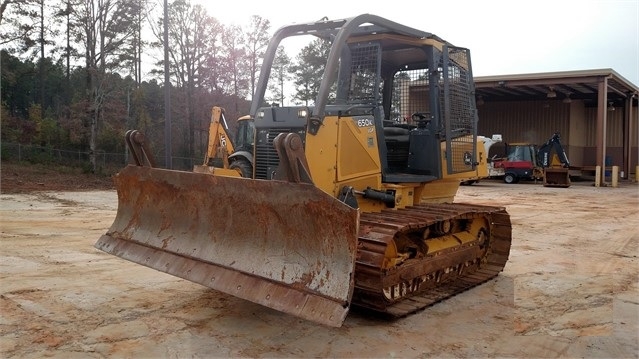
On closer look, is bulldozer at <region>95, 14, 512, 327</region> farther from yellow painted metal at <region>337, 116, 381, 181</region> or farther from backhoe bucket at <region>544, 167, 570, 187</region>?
backhoe bucket at <region>544, 167, 570, 187</region>

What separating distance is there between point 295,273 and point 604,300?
3472 millimetres

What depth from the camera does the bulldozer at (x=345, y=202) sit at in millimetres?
4074

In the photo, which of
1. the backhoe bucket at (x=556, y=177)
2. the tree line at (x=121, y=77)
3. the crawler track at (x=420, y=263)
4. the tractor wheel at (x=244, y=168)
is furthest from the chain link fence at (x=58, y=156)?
the crawler track at (x=420, y=263)

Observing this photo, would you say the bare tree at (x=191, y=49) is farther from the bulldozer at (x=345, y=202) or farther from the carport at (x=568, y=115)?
the bulldozer at (x=345, y=202)

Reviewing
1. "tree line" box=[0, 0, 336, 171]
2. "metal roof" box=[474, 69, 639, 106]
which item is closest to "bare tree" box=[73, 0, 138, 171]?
"tree line" box=[0, 0, 336, 171]

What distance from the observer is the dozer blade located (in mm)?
3896

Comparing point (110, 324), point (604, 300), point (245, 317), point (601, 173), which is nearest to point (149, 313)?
point (110, 324)

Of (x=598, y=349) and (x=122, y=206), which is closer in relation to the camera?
(x=598, y=349)

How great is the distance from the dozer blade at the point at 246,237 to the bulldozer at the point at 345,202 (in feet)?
0.04

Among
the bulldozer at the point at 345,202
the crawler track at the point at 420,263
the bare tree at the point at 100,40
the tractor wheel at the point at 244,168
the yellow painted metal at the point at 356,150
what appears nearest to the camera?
the bulldozer at the point at 345,202

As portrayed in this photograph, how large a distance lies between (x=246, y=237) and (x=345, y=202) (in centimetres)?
102

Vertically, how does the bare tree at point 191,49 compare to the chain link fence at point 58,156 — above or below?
above

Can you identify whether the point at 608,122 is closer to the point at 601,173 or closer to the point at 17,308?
the point at 601,173

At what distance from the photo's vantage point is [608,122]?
3500 centimetres
